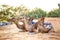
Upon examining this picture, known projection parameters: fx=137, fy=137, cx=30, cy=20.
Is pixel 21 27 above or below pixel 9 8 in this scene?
below

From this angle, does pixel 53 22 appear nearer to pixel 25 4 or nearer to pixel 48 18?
pixel 48 18

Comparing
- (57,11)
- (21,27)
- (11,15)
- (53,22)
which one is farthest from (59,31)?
(11,15)

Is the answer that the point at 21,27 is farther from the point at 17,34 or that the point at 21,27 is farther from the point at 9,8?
the point at 9,8

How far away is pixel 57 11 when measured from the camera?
153cm

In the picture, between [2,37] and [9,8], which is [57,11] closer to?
[9,8]

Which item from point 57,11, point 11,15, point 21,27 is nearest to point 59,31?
point 57,11

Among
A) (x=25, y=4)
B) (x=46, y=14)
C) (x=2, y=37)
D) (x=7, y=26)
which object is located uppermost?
(x=25, y=4)

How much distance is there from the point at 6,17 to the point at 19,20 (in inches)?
5.9

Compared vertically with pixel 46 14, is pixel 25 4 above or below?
above

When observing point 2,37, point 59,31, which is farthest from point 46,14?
point 2,37

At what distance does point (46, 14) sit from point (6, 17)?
447 mm

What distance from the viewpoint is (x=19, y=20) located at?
152 centimetres

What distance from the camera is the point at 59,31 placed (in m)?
1.49

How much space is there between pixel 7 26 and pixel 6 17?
0.34 feet
